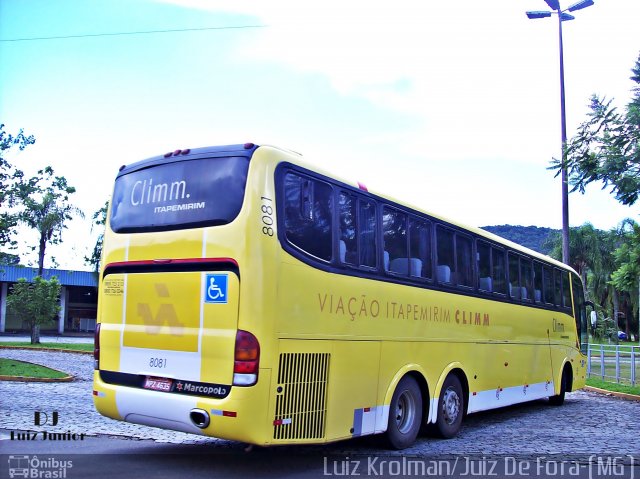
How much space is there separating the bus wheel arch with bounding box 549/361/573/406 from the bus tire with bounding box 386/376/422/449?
7.23m

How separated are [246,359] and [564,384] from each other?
11.4 meters

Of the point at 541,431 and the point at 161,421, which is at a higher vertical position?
the point at 161,421

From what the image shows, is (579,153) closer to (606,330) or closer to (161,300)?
(161,300)

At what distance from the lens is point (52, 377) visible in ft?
51.5

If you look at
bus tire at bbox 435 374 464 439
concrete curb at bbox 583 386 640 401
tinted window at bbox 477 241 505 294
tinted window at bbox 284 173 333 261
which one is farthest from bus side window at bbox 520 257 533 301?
tinted window at bbox 284 173 333 261

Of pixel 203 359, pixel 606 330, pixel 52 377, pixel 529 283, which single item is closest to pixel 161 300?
pixel 203 359

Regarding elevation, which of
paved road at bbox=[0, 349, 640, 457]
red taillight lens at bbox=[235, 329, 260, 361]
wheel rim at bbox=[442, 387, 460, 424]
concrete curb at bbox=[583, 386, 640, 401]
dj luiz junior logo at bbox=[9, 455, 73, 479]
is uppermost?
red taillight lens at bbox=[235, 329, 260, 361]

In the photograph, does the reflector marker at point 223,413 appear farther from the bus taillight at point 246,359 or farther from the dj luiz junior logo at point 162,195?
the dj luiz junior logo at point 162,195

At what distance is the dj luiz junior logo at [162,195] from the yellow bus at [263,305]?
0.02m

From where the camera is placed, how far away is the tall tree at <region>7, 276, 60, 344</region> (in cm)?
3066

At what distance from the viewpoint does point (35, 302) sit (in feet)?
101

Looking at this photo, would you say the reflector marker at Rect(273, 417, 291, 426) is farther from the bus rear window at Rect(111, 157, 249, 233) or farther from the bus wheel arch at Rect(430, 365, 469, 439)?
the bus wheel arch at Rect(430, 365, 469, 439)

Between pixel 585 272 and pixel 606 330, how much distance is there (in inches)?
625

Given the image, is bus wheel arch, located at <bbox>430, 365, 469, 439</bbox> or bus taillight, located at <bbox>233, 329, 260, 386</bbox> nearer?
bus taillight, located at <bbox>233, 329, 260, 386</bbox>
